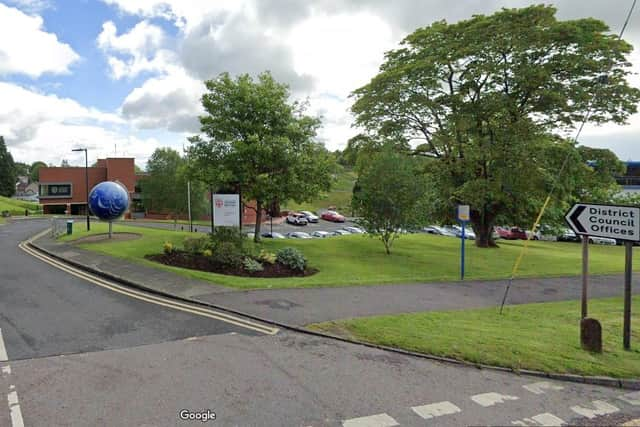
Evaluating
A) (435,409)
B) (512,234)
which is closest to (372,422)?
(435,409)

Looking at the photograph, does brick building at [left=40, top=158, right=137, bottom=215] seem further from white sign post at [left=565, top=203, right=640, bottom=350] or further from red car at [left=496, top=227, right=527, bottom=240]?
white sign post at [left=565, top=203, right=640, bottom=350]

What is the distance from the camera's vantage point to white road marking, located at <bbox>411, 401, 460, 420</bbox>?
4.63m

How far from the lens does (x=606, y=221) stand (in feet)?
25.0

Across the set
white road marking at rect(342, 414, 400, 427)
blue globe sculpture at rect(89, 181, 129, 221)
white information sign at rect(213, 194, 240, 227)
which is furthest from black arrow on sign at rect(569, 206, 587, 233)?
blue globe sculpture at rect(89, 181, 129, 221)

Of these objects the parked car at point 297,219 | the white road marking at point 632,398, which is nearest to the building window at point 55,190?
the parked car at point 297,219

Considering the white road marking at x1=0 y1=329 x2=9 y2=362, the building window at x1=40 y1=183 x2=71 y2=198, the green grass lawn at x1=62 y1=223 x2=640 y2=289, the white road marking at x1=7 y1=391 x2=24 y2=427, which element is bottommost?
the green grass lawn at x1=62 y1=223 x2=640 y2=289

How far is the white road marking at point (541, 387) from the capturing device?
17.8 feet

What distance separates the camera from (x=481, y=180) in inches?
866

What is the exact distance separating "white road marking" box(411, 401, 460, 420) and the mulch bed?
902 centimetres

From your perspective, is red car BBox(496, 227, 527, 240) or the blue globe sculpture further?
red car BBox(496, 227, 527, 240)

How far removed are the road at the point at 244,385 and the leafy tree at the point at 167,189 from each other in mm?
37683

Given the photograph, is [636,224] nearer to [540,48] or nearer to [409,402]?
[409,402]

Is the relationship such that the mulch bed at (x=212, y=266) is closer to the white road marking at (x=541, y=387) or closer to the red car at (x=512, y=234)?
the white road marking at (x=541, y=387)

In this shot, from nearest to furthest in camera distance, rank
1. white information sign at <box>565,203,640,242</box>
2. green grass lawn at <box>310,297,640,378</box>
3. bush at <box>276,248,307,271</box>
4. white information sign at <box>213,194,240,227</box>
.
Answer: green grass lawn at <box>310,297,640,378</box> < white information sign at <box>565,203,640,242</box> < bush at <box>276,248,307,271</box> < white information sign at <box>213,194,240,227</box>
